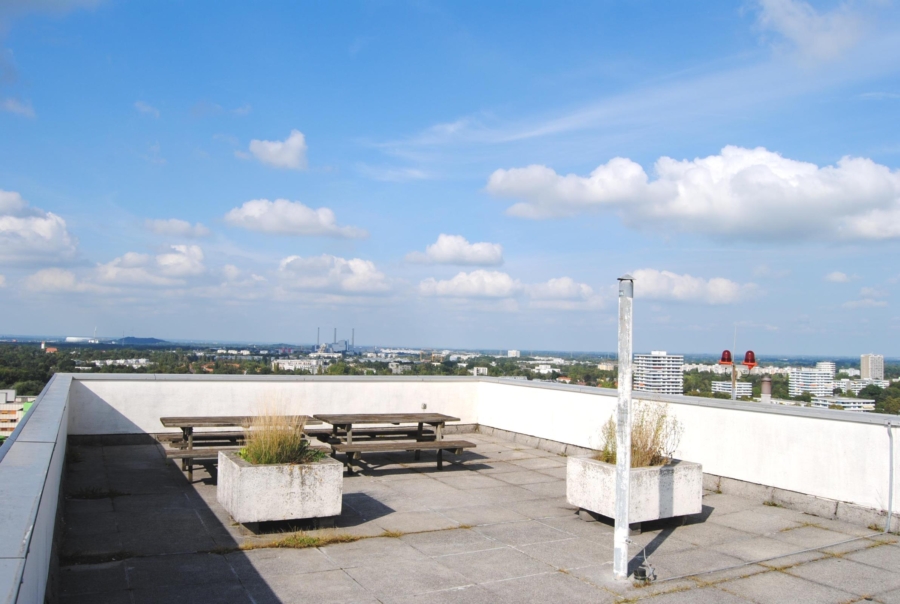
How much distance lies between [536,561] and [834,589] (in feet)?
6.65

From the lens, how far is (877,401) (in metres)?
9.35

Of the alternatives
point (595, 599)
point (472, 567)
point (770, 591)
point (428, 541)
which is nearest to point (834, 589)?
point (770, 591)

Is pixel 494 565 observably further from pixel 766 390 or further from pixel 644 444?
pixel 766 390

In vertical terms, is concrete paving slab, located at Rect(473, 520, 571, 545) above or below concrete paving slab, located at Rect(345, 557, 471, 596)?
below

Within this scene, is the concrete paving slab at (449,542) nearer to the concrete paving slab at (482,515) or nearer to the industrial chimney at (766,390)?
the concrete paving slab at (482,515)

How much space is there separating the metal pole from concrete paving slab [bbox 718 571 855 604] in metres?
0.70

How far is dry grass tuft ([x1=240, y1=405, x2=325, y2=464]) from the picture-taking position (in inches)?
233

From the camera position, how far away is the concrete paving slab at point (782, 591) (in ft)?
15.1

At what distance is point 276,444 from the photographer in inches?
234

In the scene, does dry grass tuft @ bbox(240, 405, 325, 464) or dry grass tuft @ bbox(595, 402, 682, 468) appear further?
dry grass tuft @ bbox(595, 402, 682, 468)

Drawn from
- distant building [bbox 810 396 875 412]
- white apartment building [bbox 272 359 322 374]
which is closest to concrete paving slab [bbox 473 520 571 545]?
distant building [bbox 810 396 875 412]

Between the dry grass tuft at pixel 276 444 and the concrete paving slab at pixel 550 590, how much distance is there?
2.13 metres

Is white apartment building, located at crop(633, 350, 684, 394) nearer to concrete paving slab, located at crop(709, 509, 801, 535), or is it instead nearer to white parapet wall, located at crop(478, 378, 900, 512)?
white parapet wall, located at crop(478, 378, 900, 512)

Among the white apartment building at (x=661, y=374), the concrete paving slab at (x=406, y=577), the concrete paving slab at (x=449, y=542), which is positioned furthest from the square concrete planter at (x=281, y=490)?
the white apartment building at (x=661, y=374)
